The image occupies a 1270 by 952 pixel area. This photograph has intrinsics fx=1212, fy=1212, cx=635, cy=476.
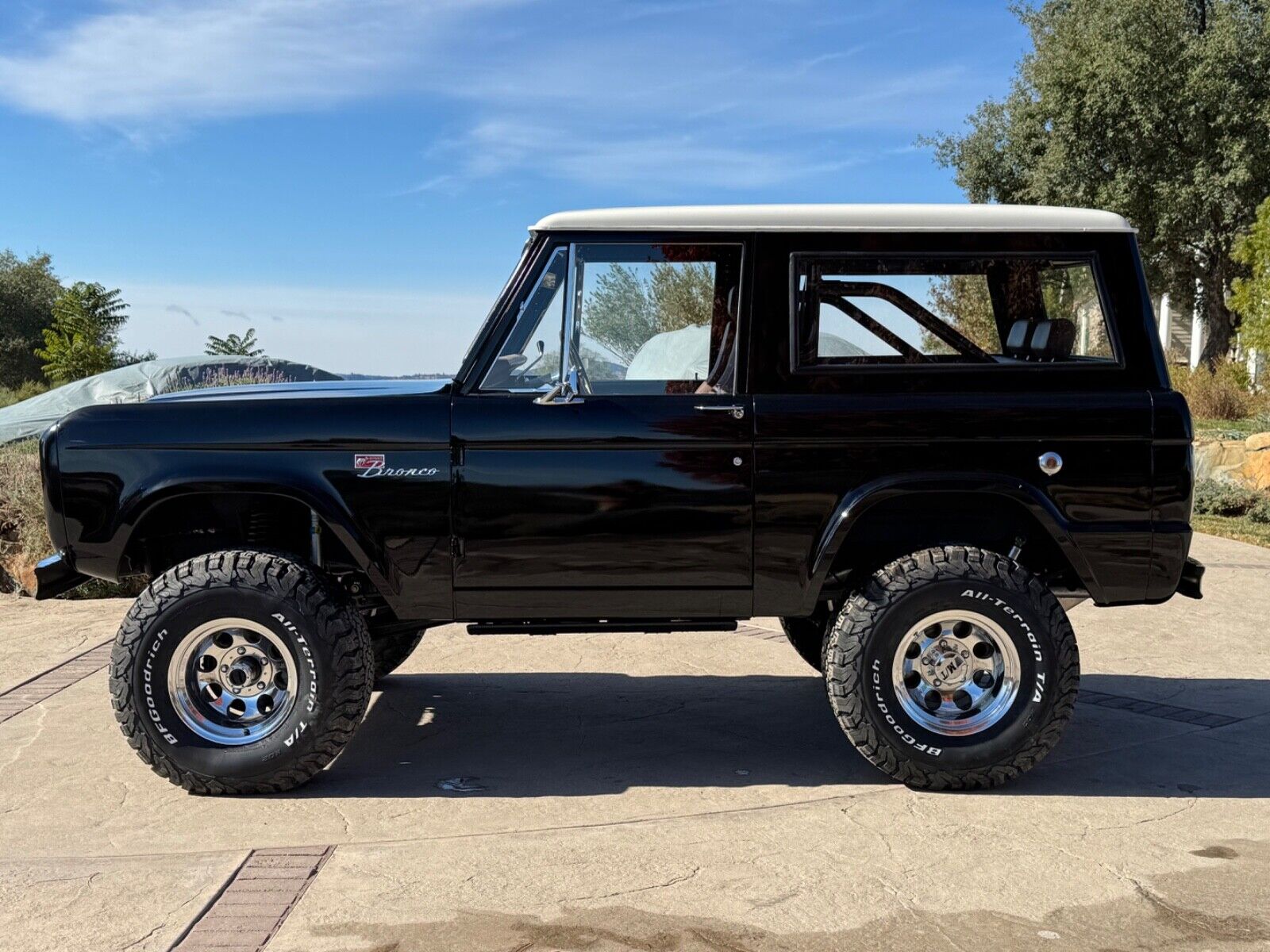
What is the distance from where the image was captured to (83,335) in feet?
110

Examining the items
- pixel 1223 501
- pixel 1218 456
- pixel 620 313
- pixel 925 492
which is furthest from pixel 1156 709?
pixel 1218 456

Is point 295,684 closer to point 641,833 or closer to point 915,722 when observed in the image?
point 641,833

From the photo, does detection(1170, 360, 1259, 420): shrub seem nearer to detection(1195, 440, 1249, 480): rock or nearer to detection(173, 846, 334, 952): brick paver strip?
detection(1195, 440, 1249, 480): rock

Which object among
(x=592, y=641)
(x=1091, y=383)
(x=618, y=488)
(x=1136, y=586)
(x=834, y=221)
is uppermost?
(x=834, y=221)

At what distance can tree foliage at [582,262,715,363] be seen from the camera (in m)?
4.61

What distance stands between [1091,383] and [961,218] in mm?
788

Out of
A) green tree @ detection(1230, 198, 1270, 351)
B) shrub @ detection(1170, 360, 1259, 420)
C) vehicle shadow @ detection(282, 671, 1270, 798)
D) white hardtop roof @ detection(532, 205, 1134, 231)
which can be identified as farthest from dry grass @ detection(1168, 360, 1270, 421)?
white hardtop roof @ detection(532, 205, 1134, 231)

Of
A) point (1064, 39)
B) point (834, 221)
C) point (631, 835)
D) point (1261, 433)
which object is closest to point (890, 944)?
point (631, 835)

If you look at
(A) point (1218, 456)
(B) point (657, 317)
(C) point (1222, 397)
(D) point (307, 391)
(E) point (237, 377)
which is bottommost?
(A) point (1218, 456)

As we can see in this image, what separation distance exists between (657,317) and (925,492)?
1.20 metres

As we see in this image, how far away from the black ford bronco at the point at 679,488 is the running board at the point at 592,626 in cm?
8

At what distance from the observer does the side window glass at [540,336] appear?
4.54 meters

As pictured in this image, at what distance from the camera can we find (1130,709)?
5.59m

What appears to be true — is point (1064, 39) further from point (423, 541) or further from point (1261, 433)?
point (423, 541)
